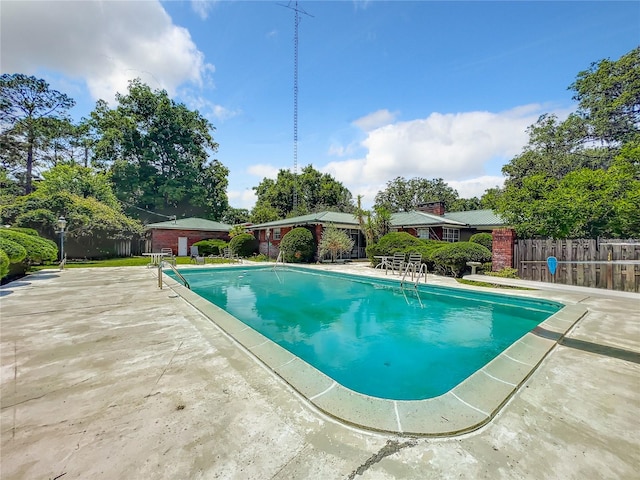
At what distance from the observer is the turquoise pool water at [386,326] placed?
4270 millimetres

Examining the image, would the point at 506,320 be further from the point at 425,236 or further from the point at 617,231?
the point at 425,236

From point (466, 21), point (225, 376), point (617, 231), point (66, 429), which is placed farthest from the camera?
point (617, 231)

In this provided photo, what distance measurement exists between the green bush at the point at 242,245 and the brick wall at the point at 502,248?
669 inches

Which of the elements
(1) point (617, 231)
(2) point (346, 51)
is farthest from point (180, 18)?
(1) point (617, 231)

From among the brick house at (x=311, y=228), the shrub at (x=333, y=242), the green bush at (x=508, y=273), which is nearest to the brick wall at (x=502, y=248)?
the green bush at (x=508, y=273)

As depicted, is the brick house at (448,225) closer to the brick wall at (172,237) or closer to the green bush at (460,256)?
the green bush at (460,256)

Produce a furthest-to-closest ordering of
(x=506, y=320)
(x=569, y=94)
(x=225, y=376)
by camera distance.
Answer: (x=569, y=94)
(x=506, y=320)
(x=225, y=376)

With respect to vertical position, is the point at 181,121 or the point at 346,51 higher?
the point at 181,121

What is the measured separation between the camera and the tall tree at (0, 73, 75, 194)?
25.0 metres

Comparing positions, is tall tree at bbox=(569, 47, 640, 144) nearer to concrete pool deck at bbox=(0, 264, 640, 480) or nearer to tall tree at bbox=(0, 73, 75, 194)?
concrete pool deck at bbox=(0, 264, 640, 480)

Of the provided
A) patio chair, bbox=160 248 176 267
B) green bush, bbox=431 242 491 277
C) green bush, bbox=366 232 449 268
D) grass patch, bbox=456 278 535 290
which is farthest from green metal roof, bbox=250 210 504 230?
grass patch, bbox=456 278 535 290

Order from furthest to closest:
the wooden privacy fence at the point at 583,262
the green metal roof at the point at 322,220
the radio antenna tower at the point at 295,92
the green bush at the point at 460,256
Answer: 1. the green metal roof at the point at 322,220
2. the radio antenna tower at the point at 295,92
3. the green bush at the point at 460,256
4. the wooden privacy fence at the point at 583,262

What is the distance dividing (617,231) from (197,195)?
35526 mm

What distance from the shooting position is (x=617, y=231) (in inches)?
412
